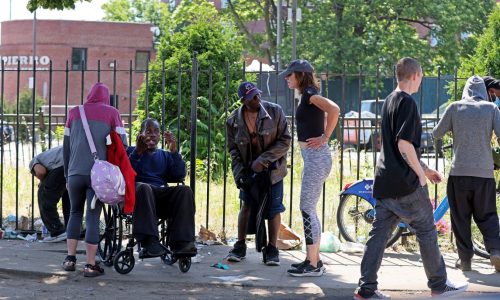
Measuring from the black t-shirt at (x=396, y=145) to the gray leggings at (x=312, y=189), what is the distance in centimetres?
111

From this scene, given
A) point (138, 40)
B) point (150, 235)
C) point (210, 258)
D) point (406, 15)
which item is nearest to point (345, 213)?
point (210, 258)

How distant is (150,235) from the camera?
27.4ft

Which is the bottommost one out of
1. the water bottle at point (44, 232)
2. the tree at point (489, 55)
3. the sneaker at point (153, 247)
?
the water bottle at point (44, 232)

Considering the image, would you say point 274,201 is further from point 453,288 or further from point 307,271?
point 453,288

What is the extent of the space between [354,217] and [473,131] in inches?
83.6

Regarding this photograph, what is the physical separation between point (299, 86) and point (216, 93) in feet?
20.0

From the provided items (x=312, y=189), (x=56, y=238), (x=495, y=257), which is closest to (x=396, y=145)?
(x=312, y=189)

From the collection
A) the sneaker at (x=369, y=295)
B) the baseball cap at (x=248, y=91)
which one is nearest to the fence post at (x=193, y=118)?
the baseball cap at (x=248, y=91)

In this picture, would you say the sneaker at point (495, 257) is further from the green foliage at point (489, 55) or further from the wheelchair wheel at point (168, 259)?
the green foliage at point (489, 55)

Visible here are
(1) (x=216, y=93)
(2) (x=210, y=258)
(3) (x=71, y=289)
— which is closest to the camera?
(3) (x=71, y=289)

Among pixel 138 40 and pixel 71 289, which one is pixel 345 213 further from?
pixel 138 40

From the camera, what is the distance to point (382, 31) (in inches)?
1483

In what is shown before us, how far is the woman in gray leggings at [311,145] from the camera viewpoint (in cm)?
831

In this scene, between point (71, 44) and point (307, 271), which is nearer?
point (307, 271)
